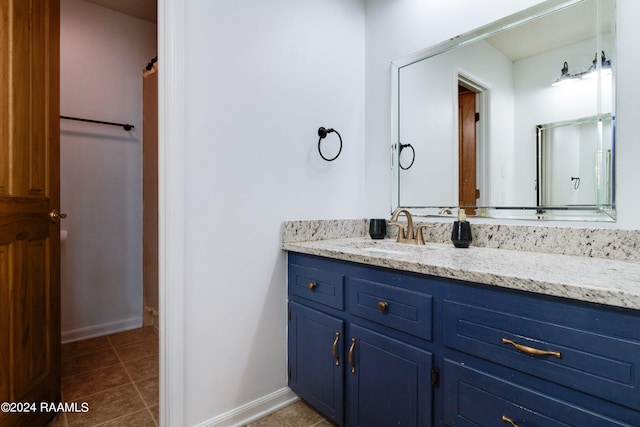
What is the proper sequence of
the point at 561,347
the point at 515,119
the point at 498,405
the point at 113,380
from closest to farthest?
the point at 561,347, the point at 498,405, the point at 515,119, the point at 113,380

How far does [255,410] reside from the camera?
5.06ft

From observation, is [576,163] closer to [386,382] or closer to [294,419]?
[386,382]

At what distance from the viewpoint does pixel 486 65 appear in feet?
5.05

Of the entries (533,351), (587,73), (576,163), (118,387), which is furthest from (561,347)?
(118,387)

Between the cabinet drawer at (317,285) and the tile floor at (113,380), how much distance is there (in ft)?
2.98

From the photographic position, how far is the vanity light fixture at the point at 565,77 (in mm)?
1278

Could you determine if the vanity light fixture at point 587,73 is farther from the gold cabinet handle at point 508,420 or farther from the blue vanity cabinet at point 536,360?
the gold cabinet handle at point 508,420

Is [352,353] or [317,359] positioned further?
[317,359]

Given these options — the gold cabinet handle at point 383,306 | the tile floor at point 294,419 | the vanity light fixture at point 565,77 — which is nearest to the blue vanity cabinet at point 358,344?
the gold cabinet handle at point 383,306

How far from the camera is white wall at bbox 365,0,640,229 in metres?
1.15

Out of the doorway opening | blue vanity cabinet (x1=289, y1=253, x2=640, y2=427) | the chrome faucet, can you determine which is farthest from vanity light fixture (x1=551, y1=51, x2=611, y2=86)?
blue vanity cabinet (x1=289, y1=253, x2=640, y2=427)

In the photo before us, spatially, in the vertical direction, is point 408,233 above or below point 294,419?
above

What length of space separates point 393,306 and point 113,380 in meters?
1.73

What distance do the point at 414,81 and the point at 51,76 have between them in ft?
5.93
